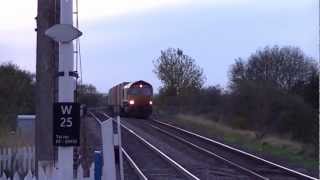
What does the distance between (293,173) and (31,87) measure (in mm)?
25041

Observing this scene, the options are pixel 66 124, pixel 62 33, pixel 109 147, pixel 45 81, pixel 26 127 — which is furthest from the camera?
pixel 26 127

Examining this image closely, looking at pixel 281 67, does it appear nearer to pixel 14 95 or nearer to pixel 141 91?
pixel 141 91

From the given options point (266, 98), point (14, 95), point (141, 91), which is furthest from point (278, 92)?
point (14, 95)

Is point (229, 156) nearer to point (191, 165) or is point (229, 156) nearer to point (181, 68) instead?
point (191, 165)

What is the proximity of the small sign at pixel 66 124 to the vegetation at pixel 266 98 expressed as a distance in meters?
31.6

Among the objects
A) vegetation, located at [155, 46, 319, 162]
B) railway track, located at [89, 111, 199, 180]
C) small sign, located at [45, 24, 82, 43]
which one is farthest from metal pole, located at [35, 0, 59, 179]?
vegetation, located at [155, 46, 319, 162]

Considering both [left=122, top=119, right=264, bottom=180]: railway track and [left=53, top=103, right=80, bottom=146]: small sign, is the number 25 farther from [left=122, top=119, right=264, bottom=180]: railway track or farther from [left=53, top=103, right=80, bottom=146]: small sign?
[left=122, top=119, right=264, bottom=180]: railway track

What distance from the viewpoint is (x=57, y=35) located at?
9.05 meters

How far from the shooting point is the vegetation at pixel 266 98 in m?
51.8

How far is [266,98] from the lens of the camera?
54.3 meters

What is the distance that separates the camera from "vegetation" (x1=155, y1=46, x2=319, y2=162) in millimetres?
51812

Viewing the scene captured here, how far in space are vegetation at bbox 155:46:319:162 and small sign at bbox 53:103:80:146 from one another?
104 ft

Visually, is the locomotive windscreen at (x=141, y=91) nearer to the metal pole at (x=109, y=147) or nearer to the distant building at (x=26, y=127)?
the distant building at (x=26, y=127)

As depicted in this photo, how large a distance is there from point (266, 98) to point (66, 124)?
46.2 metres
